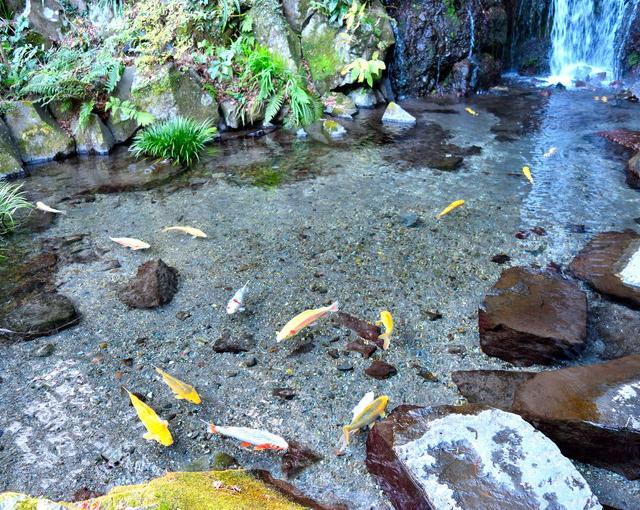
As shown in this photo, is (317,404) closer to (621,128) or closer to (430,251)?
(430,251)

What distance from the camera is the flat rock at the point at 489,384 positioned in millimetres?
2744

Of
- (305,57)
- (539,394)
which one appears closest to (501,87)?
(305,57)

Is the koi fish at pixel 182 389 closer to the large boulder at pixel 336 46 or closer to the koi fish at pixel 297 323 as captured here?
the koi fish at pixel 297 323

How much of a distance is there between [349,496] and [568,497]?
97 centimetres

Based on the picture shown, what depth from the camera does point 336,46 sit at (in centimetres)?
957

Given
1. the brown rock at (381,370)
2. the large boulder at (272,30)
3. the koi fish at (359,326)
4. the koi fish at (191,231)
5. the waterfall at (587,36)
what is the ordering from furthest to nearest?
the waterfall at (587,36) < the large boulder at (272,30) < the koi fish at (191,231) < the koi fish at (359,326) < the brown rock at (381,370)

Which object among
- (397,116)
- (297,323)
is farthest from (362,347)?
(397,116)

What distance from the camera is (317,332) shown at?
339 cm

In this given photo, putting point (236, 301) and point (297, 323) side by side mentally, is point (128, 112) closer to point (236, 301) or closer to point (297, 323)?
point (236, 301)

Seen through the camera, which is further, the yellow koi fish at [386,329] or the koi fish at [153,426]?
the yellow koi fish at [386,329]

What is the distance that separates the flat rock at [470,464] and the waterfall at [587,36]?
1158 cm

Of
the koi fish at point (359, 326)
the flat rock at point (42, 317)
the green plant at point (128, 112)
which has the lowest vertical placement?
the koi fish at point (359, 326)

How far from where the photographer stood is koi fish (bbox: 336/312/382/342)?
3.33 meters

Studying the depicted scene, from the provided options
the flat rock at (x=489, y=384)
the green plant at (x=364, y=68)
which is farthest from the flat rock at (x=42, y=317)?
the green plant at (x=364, y=68)
